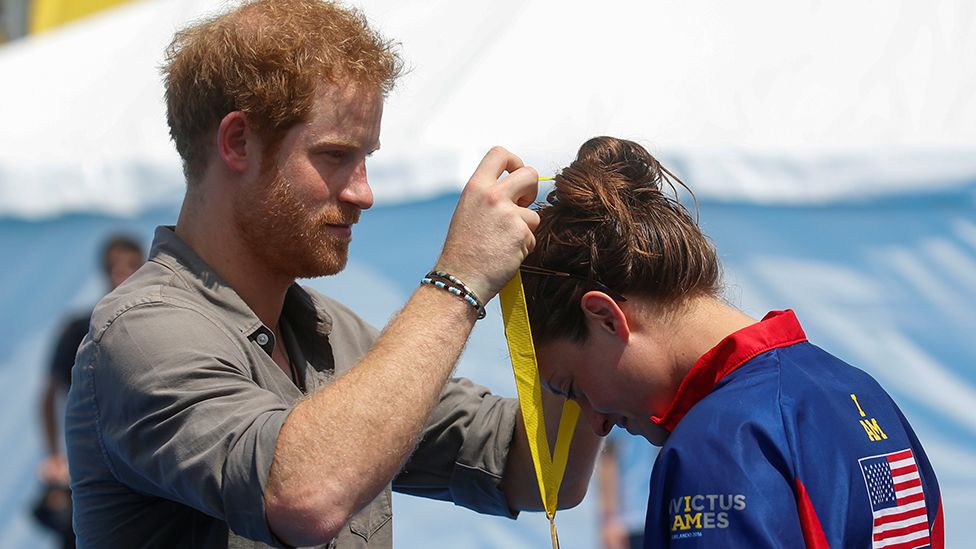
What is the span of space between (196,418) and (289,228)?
16.5 inches

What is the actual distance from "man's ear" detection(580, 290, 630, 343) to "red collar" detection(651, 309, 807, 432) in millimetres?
121

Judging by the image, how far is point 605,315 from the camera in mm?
1839

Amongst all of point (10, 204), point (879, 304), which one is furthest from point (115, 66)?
point (879, 304)

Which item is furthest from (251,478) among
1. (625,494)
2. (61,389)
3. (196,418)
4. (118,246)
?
(61,389)

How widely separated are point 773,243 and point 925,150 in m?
0.57

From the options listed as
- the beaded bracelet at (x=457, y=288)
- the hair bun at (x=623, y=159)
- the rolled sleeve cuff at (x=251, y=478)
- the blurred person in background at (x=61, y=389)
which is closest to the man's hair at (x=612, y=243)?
the hair bun at (x=623, y=159)

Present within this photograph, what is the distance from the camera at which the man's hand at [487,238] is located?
1702 mm

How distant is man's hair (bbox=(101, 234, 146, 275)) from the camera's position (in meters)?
4.45

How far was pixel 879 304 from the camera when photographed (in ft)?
13.1

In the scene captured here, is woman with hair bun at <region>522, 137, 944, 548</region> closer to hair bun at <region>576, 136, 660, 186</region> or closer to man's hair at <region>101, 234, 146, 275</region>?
hair bun at <region>576, 136, 660, 186</region>

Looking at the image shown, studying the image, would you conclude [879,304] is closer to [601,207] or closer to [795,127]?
[795,127]

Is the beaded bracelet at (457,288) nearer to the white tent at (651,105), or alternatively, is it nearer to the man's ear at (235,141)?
the man's ear at (235,141)

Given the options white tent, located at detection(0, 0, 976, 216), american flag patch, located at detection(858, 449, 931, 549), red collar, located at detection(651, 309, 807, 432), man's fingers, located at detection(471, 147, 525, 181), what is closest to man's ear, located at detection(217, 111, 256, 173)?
man's fingers, located at detection(471, 147, 525, 181)

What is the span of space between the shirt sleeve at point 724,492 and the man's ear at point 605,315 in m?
0.26
